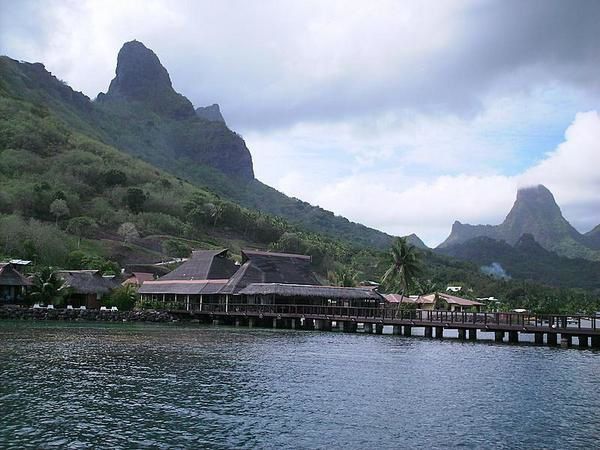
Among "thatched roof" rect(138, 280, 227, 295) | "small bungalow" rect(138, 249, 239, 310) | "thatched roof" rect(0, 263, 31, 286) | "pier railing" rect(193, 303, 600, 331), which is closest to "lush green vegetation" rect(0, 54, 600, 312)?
"thatched roof" rect(138, 280, 227, 295)

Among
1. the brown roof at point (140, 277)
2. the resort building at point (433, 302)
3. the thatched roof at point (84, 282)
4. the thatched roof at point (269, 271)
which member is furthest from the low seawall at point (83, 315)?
the resort building at point (433, 302)

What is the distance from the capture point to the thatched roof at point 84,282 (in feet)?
220

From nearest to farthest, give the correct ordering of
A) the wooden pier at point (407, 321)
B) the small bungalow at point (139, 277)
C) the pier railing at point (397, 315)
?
the wooden pier at point (407, 321) < the pier railing at point (397, 315) < the small bungalow at point (139, 277)

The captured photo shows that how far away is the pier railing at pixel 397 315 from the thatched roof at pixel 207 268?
16.4ft

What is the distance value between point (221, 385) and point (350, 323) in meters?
36.8

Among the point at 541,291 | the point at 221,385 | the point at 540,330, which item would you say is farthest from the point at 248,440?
the point at 541,291

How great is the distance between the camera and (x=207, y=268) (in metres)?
70.0

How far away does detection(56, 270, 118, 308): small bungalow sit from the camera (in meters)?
67.2

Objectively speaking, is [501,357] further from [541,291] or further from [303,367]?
[541,291]

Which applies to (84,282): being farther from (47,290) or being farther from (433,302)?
(433,302)

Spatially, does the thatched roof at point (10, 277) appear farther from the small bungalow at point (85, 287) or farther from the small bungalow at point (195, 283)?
the small bungalow at point (195, 283)

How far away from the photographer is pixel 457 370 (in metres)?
30.2

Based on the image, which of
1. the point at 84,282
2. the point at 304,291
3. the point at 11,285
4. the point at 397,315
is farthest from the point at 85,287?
the point at 397,315

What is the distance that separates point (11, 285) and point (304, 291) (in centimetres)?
3037
